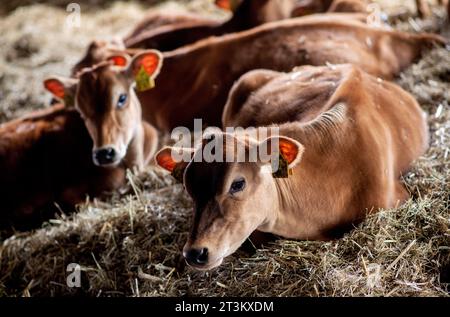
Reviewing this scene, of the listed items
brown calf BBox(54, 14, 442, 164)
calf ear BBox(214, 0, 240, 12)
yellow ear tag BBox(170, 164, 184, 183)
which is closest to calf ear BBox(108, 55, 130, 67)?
brown calf BBox(54, 14, 442, 164)

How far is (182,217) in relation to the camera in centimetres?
452

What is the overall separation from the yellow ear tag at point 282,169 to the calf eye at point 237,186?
0.73 feet

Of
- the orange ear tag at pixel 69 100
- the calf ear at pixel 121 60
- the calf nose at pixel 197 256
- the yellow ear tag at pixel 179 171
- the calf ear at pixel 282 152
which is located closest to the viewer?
Result: the calf nose at pixel 197 256

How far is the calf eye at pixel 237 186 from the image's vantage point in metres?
3.40

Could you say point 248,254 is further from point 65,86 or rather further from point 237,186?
point 65,86

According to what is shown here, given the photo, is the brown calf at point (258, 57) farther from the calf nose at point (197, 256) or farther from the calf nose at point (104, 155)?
the calf nose at point (197, 256)

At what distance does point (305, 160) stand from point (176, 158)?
0.73m

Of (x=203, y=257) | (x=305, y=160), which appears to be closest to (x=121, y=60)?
(x=305, y=160)

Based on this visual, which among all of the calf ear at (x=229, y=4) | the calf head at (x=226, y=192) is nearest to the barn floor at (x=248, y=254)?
the calf head at (x=226, y=192)

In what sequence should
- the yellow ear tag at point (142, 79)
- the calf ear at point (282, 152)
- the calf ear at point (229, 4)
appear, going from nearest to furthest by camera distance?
the calf ear at point (282, 152)
the yellow ear tag at point (142, 79)
the calf ear at point (229, 4)

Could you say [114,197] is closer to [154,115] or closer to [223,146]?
[154,115]

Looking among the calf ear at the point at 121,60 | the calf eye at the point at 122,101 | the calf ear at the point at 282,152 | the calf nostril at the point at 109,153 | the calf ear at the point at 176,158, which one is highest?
the calf ear at the point at 282,152

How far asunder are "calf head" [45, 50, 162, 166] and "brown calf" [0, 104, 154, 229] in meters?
0.44

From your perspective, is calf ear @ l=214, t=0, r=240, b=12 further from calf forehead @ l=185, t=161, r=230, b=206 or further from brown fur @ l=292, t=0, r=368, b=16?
calf forehead @ l=185, t=161, r=230, b=206
